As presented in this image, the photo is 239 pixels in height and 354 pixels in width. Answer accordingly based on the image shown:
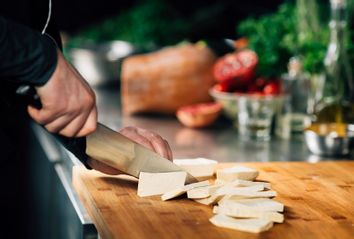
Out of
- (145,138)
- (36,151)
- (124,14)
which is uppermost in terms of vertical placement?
(124,14)

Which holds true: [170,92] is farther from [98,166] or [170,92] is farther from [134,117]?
[98,166]

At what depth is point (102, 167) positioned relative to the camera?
1.97m

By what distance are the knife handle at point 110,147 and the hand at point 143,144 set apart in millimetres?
87

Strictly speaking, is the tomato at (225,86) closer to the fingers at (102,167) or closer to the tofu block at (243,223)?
the fingers at (102,167)

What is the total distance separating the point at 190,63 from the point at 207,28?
39.5 inches

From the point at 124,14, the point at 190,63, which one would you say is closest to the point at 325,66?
the point at 190,63

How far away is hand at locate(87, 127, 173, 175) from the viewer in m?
1.97

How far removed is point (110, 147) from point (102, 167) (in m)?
0.13

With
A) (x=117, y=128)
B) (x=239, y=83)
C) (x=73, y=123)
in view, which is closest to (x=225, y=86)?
(x=239, y=83)

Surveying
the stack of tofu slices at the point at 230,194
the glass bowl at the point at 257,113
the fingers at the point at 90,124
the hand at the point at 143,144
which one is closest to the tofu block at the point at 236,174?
the stack of tofu slices at the point at 230,194

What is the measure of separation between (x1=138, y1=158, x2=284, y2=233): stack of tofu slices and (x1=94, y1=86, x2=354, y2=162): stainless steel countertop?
45cm

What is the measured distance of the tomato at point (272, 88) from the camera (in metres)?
2.80

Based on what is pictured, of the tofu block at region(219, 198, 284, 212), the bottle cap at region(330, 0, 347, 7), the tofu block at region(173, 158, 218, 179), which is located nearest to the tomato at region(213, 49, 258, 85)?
the bottle cap at region(330, 0, 347, 7)

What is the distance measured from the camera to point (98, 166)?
1975mm
